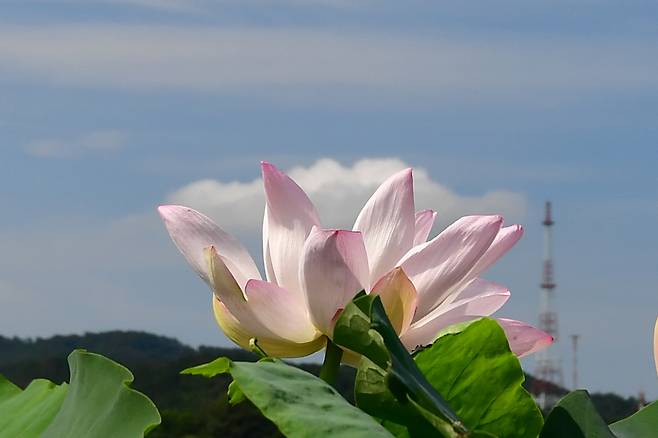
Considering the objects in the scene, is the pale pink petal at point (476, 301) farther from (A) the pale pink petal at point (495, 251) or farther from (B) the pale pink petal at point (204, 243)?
(B) the pale pink petal at point (204, 243)

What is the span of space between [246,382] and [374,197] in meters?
0.33

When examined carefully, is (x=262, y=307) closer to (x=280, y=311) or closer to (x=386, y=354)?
(x=280, y=311)

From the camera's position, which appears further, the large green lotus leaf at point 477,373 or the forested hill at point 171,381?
the forested hill at point 171,381

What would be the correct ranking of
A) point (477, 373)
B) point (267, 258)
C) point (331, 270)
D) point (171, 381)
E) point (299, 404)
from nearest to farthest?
point (299, 404), point (477, 373), point (331, 270), point (267, 258), point (171, 381)

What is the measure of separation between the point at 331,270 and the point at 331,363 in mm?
73

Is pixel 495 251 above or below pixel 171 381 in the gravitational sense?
above

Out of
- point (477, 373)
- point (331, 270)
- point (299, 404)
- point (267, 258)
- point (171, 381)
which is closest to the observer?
point (299, 404)

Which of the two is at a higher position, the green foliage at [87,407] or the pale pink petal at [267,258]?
the pale pink petal at [267,258]

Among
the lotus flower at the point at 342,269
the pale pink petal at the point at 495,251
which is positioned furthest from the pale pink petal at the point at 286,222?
the pale pink petal at the point at 495,251

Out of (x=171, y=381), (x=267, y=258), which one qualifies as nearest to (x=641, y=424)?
(x=267, y=258)

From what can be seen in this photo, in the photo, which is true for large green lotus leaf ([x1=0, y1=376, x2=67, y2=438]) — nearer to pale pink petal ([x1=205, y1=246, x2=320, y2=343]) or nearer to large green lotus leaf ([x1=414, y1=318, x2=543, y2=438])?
pale pink petal ([x1=205, y1=246, x2=320, y2=343])

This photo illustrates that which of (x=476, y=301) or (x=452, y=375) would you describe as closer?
(x=452, y=375)

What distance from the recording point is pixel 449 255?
78 cm

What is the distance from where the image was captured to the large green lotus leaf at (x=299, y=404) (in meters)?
0.51
